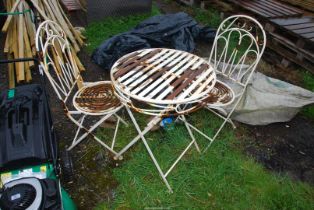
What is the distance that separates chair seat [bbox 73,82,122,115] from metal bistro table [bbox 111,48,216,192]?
0.73 ft

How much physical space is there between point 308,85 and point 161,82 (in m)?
2.69

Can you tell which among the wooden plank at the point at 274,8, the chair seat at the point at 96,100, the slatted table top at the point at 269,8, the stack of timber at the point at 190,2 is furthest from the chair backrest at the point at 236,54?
the stack of timber at the point at 190,2

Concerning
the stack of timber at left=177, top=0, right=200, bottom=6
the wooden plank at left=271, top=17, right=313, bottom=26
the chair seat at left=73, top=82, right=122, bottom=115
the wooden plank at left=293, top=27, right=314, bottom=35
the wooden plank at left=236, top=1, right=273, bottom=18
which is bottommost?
the chair seat at left=73, top=82, right=122, bottom=115

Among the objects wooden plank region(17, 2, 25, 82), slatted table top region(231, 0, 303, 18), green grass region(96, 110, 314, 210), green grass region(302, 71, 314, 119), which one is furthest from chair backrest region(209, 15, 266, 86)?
wooden plank region(17, 2, 25, 82)

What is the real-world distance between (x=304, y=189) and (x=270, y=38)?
2.79m

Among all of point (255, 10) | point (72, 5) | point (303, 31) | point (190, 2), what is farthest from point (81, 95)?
point (190, 2)

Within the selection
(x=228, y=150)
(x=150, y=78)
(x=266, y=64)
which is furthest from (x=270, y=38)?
(x=150, y=78)

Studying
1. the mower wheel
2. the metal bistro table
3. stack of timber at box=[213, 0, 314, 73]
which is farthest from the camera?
stack of timber at box=[213, 0, 314, 73]

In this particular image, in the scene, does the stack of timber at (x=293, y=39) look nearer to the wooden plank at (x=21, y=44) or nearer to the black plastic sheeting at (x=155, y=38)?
the black plastic sheeting at (x=155, y=38)

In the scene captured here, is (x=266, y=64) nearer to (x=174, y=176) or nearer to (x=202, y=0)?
(x=202, y=0)

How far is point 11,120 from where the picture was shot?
2.14 metres

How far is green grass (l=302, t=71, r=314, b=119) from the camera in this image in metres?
3.69

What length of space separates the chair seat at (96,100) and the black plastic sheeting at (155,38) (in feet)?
3.85

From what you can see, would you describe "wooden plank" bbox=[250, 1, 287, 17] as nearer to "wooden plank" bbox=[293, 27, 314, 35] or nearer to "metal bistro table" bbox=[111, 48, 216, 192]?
"wooden plank" bbox=[293, 27, 314, 35]
